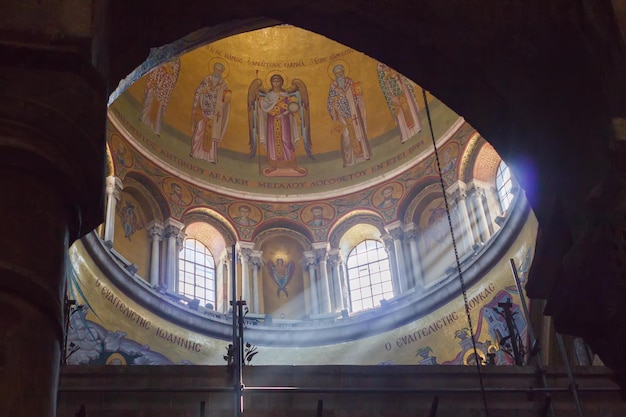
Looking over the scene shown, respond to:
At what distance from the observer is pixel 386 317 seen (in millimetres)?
17188

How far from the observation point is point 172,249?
17375 mm

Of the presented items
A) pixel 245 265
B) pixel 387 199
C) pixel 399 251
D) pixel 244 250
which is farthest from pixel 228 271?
pixel 387 199

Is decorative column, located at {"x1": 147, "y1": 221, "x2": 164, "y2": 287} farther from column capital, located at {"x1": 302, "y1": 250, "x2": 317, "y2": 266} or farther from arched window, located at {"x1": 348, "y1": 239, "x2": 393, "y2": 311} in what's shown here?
arched window, located at {"x1": 348, "y1": 239, "x2": 393, "y2": 311}

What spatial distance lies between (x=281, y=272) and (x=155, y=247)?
139 inches

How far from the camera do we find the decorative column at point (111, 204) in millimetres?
15533

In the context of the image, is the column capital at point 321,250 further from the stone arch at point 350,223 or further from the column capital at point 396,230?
the column capital at point 396,230

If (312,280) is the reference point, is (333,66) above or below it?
above

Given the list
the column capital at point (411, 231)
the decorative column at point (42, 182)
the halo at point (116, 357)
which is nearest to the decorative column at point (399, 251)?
the column capital at point (411, 231)

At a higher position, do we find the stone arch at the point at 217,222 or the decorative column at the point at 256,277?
the stone arch at the point at 217,222

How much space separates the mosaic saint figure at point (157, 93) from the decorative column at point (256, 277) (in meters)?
3.77

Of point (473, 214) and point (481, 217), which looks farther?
point (473, 214)

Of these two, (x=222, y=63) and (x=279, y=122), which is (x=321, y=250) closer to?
(x=279, y=122)

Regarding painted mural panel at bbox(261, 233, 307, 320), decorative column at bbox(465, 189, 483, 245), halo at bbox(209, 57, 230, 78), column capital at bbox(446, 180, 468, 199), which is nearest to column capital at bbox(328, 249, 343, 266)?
painted mural panel at bbox(261, 233, 307, 320)

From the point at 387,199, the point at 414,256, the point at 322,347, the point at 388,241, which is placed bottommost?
the point at 322,347
